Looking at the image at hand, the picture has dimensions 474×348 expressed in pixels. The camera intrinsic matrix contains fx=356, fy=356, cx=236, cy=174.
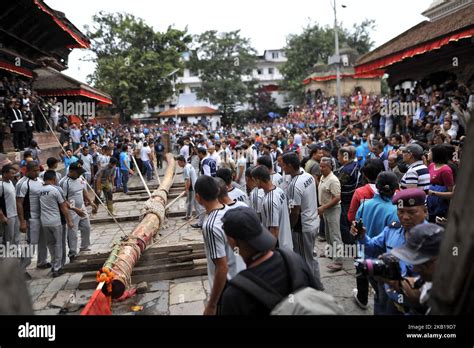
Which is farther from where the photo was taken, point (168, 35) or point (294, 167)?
point (168, 35)

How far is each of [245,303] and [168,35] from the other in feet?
111

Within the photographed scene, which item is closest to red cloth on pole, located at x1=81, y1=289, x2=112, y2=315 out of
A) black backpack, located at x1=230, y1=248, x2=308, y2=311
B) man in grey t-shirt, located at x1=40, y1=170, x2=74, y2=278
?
man in grey t-shirt, located at x1=40, y1=170, x2=74, y2=278

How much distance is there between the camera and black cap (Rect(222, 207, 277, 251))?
2209mm

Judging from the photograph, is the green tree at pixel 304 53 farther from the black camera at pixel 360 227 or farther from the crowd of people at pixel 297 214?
the black camera at pixel 360 227

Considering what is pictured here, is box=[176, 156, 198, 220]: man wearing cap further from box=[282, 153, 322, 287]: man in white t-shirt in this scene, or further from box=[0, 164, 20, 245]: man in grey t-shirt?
box=[282, 153, 322, 287]: man in white t-shirt

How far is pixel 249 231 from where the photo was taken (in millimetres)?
2229

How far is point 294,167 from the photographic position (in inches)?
182

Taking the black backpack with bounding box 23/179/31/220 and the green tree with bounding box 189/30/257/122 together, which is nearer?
the black backpack with bounding box 23/179/31/220

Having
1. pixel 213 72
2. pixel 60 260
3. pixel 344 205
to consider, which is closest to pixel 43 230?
pixel 60 260

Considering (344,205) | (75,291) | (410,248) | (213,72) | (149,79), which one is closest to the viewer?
(410,248)

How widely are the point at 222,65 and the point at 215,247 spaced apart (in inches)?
1597

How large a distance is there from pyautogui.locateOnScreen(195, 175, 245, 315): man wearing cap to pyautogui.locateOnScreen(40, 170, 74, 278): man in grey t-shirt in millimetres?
3748

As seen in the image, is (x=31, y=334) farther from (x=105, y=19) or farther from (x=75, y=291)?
(x=105, y=19)

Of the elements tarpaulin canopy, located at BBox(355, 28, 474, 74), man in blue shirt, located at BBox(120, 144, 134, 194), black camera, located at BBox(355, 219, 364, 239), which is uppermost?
tarpaulin canopy, located at BBox(355, 28, 474, 74)
